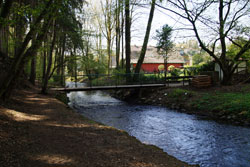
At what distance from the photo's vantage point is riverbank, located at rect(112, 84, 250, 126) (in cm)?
906

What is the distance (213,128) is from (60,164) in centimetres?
639

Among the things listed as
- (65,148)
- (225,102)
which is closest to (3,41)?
(65,148)

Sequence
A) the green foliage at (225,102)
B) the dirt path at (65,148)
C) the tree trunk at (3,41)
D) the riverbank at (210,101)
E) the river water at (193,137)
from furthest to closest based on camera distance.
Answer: the tree trunk at (3,41)
the green foliage at (225,102)
the riverbank at (210,101)
the river water at (193,137)
the dirt path at (65,148)

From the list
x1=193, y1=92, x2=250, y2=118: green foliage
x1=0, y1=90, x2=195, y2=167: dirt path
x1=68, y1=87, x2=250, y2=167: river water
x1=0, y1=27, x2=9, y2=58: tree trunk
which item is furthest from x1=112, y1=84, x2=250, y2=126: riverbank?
x1=0, y1=27, x2=9, y2=58: tree trunk

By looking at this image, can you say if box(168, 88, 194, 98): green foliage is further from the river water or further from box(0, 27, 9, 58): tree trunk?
box(0, 27, 9, 58): tree trunk

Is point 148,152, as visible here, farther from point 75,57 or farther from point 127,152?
point 75,57

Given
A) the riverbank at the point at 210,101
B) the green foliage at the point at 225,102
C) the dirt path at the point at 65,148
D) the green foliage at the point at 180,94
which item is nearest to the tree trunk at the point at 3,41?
the dirt path at the point at 65,148

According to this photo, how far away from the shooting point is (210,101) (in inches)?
435

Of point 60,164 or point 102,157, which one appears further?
point 102,157

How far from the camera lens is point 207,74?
49.3 feet

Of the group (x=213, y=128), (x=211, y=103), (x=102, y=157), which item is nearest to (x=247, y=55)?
(x=211, y=103)

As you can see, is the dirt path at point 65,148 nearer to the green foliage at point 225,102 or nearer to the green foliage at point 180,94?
the green foliage at point 225,102

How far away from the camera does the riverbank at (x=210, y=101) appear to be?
9062 mm

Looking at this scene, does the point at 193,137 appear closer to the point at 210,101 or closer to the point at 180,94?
the point at 210,101
